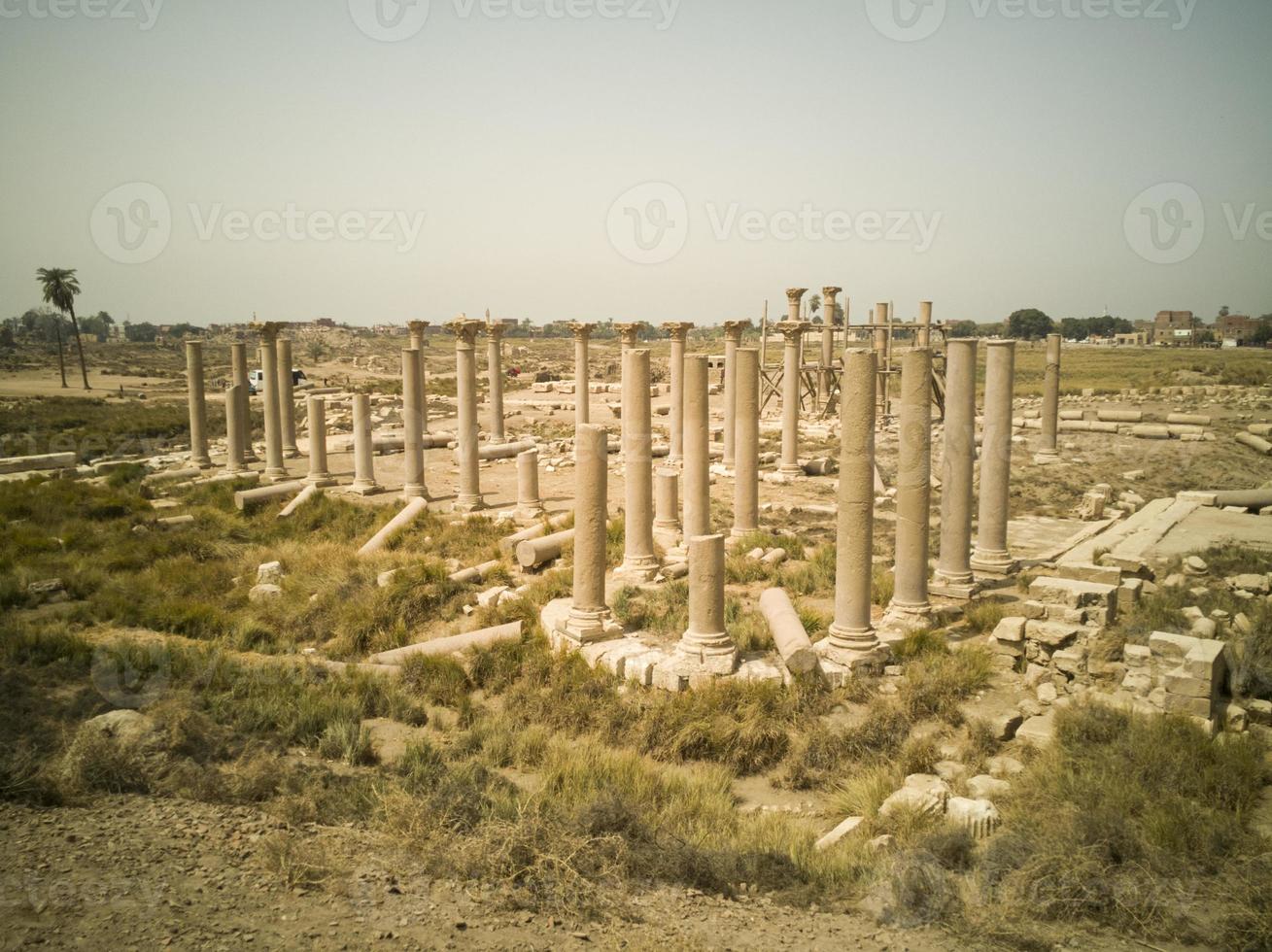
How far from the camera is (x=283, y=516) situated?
19547mm

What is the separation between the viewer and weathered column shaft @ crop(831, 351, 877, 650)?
35.0 ft

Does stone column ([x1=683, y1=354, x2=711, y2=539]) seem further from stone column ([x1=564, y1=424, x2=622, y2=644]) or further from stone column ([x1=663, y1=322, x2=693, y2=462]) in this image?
stone column ([x1=663, y1=322, x2=693, y2=462])

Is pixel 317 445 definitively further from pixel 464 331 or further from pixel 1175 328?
pixel 1175 328


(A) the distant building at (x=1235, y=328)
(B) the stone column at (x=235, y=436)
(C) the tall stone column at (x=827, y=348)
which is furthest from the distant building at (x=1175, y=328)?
(B) the stone column at (x=235, y=436)

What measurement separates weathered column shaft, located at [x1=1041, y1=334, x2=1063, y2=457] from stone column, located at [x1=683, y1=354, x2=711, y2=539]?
17.4 meters

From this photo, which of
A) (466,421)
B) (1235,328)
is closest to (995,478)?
(466,421)

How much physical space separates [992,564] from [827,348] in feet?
65.5

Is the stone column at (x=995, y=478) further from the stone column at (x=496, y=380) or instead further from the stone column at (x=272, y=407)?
the stone column at (x=272, y=407)

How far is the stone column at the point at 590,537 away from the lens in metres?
11.5

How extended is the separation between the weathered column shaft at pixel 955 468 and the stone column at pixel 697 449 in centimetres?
386

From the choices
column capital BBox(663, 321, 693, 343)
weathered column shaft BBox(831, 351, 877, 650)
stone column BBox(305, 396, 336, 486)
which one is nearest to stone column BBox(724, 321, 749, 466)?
column capital BBox(663, 321, 693, 343)

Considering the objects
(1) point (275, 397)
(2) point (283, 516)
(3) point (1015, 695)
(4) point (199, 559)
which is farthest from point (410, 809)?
(1) point (275, 397)

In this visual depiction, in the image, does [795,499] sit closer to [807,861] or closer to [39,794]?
[807,861]

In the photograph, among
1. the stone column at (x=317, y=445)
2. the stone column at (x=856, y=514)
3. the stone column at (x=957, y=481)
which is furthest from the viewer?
the stone column at (x=317, y=445)
